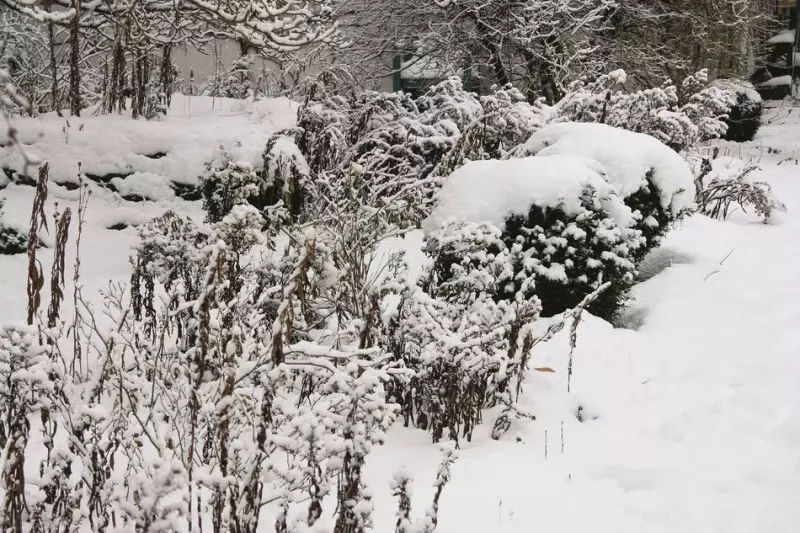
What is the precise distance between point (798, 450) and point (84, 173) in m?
5.38

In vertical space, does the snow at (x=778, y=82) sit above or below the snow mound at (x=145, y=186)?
above

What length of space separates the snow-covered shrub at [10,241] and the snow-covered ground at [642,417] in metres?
0.08

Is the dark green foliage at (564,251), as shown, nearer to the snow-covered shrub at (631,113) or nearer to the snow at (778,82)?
the snow-covered shrub at (631,113)

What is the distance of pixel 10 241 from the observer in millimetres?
5270

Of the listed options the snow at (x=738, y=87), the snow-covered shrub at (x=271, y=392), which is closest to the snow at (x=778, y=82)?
the snow at (x=738, y=87)

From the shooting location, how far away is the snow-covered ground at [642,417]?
8.20 ft

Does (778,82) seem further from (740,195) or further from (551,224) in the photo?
(551,224)

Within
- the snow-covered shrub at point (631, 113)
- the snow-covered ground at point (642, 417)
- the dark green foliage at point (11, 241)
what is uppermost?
the snow-covered shrub at point (631, 113)

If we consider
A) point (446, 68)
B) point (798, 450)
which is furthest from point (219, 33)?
point (798, 450)

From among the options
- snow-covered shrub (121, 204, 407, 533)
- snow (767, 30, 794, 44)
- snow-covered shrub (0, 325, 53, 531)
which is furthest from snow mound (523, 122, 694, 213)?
snow (767, 30, 794, 44)

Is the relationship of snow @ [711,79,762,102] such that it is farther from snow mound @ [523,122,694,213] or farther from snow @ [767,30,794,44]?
snow mound @ [523,122,694,213]

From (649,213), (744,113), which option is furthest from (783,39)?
(649,213)

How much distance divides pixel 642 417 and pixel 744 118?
12790 millimetres

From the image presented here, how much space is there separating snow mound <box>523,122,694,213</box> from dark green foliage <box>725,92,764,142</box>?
33.1 feet
